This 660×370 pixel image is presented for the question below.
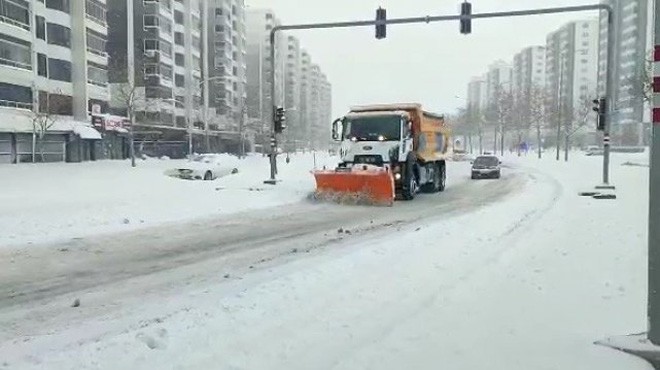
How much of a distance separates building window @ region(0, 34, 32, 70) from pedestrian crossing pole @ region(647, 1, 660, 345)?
4621cm

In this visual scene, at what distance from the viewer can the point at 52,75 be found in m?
50.0

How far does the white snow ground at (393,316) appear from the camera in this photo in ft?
16.1

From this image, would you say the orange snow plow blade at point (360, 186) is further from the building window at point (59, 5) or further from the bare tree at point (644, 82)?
the building window at point (59, 5)

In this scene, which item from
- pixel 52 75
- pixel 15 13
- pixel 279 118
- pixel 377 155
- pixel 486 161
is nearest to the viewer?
pixel 377 155

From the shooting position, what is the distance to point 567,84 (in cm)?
14738

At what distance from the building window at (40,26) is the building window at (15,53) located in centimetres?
284

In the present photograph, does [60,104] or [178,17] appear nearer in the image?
[60,104]

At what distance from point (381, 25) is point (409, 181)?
604 centimetres

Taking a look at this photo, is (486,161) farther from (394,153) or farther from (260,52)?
(260,52)

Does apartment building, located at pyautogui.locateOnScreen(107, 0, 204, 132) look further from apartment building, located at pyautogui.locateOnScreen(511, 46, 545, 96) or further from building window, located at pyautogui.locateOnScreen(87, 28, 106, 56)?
apartment building, located at pyautogui.locateOnScreen(511, 46, 545, 96)

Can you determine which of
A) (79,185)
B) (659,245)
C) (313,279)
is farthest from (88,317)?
(79,185)

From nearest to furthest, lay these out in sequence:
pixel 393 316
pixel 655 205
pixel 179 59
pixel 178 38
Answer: pixel 655 205 → pixel 393 316 → pixel 178 38 → pixel 179 59

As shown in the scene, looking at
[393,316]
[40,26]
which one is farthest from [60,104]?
[393,316]

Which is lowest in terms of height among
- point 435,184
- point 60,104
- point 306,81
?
point 435,184
